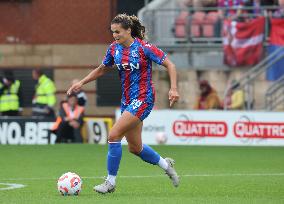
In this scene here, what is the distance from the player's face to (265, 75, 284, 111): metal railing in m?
13.8

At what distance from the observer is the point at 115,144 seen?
12.9 m

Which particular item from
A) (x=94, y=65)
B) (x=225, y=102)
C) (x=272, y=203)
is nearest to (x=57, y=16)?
(x=94, y=65)

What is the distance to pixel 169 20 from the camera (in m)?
28.5

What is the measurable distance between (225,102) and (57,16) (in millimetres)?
7395

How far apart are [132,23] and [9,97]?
652 inches

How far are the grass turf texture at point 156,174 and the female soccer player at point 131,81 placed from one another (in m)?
0.50

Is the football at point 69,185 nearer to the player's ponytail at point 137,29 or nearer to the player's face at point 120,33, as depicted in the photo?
the player's face at point 120,33

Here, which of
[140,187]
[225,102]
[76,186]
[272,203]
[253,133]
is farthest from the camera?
[225,102]

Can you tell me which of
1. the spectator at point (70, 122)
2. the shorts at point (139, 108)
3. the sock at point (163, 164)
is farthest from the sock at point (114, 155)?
the spectator at point (70, 122)

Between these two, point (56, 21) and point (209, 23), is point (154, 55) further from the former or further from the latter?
point (56, 21)

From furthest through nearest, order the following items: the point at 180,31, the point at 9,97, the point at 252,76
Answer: the point at 9,97
the point at 180,31
the point at 252,76

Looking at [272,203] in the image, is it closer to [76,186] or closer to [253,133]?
[76,186]

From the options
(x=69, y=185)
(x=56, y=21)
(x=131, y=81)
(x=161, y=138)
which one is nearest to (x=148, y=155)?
(x=131, y=81)

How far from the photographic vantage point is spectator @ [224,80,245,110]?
87.8ft
